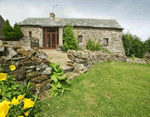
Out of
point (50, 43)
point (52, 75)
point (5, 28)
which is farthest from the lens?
point (50, 43)

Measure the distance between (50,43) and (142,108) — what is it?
1462cm

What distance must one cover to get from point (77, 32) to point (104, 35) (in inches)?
189

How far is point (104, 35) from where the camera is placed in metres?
16.1

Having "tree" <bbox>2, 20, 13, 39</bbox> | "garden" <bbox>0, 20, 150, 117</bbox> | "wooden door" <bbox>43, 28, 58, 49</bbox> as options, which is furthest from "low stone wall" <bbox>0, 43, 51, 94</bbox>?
"tree" <bbox>2, 20, 13, 39</bbox>

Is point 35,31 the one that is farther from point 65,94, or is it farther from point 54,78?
point 65,94

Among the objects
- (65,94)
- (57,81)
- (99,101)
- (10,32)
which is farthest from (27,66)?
(10,32)

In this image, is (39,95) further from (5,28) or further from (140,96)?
(5,28)

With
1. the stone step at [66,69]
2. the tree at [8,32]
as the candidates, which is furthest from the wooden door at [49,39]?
the stone step at [66,69]

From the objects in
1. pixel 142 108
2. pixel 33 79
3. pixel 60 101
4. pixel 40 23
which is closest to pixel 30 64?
pixel 33 79

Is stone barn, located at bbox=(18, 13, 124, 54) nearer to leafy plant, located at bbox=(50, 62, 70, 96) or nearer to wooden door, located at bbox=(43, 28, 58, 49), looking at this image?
wooden door, located at bbox=(43, 28, 58, 49)

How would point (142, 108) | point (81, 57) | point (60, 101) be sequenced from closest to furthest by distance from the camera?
point (142, 108), point (60, 101), point (81, 57)

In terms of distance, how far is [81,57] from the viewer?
5.69 metres

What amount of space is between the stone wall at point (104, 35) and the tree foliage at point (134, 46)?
0.96m

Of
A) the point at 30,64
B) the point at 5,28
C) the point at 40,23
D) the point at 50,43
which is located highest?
the point at 40,23
